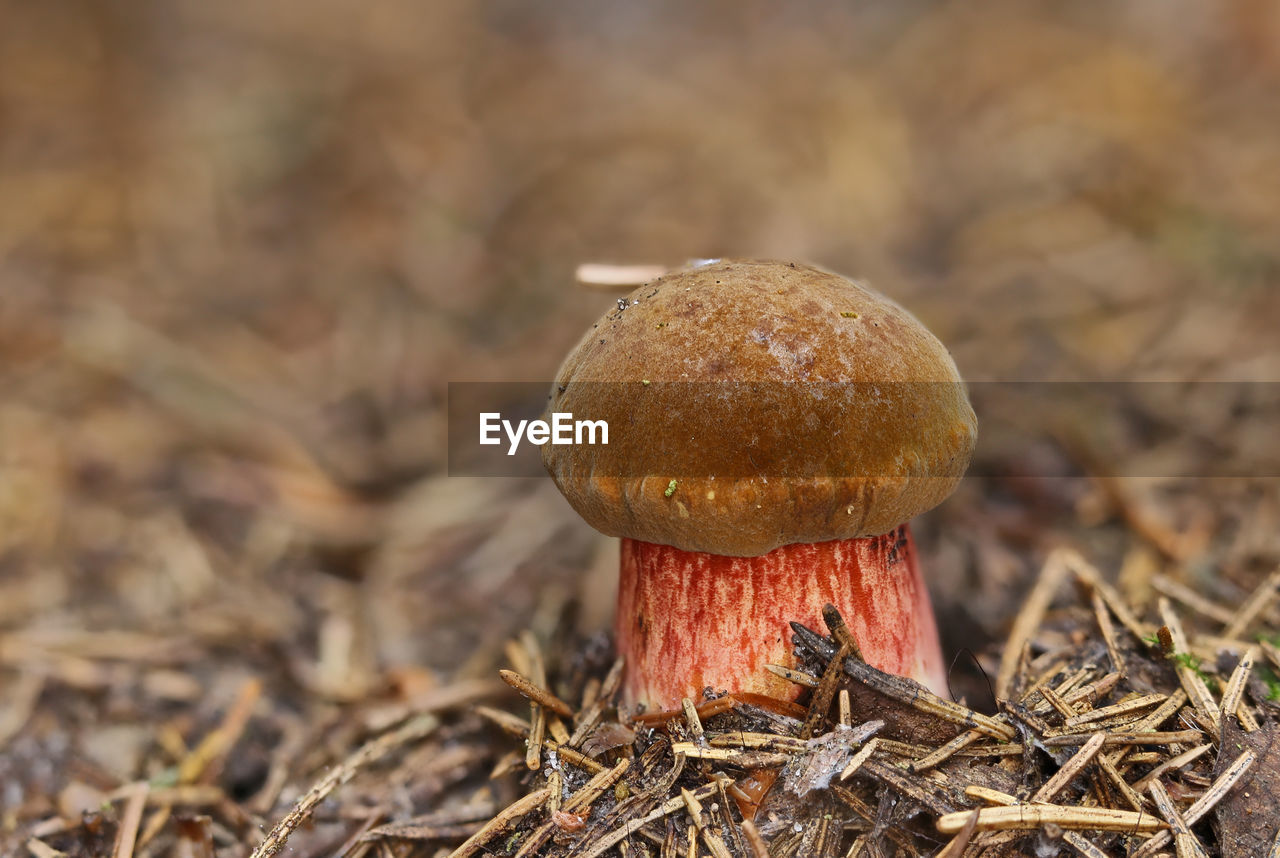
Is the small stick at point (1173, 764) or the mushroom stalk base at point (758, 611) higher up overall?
the mushroom stalk base at point (758, 611)

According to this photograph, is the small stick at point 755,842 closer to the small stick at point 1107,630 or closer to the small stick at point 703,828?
the small stick at point 703,828

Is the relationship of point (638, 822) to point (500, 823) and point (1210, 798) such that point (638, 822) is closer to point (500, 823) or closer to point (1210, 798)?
point (500, 823)

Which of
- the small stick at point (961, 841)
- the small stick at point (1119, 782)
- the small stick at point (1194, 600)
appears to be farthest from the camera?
the small stick at point (1194, 600)

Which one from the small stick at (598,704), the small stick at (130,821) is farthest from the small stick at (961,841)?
the small stick at (130,821)

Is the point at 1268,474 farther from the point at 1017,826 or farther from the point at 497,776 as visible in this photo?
the point at 497,776

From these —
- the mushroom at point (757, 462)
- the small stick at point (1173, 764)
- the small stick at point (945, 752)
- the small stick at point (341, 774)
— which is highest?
the mushroom at point (757, 462)

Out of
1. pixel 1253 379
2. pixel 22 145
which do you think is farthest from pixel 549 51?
pixel 1253 379

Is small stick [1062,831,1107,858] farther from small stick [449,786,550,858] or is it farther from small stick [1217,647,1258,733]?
small stick [449,786,550,858]

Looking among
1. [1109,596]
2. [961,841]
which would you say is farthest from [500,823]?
[1109,596]
